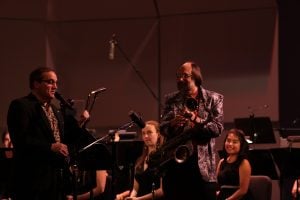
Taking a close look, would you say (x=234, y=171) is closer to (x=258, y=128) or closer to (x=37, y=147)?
(x=258, y=128)

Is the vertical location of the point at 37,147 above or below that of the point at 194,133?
below

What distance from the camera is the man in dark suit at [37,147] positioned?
479cm

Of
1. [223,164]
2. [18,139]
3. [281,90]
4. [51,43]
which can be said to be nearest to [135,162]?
[223,164]

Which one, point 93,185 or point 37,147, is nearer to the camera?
point 37,147

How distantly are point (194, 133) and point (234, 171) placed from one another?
270 centimetres

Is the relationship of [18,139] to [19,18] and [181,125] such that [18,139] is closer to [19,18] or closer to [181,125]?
[181,125]

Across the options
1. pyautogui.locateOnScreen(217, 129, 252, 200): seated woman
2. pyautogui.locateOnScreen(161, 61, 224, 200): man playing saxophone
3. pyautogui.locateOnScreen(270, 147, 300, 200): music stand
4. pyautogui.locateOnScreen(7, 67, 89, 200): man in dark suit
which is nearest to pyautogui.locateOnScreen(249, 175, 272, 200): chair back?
pyautogui.locateOnScreen(217, 129, 252, 200): seated woman

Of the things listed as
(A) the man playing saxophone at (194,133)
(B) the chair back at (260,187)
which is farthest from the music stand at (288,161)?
(A) the man playing saxophone at (194,133)

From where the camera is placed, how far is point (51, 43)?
1052cm

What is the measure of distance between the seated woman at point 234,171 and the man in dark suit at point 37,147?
2584 millimetres

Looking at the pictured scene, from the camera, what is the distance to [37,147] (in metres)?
4.79

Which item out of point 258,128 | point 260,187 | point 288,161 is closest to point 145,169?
point 260,187

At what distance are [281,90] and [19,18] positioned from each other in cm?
473

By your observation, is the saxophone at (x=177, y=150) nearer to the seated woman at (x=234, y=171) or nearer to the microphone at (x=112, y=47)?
the seated woman at (x=234, y=171)
